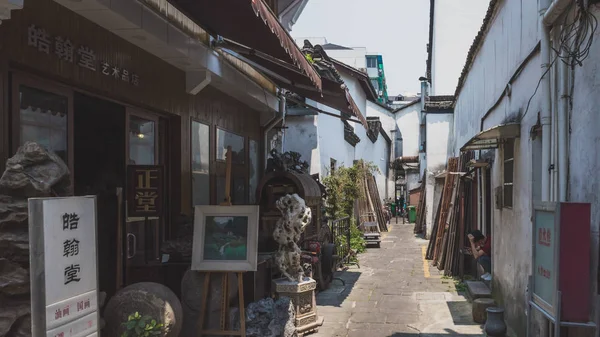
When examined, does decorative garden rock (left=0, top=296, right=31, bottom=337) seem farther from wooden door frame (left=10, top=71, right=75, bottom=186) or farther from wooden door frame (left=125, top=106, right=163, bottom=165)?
wooden door frame (left=125, top=106, right=163, bottom=165)

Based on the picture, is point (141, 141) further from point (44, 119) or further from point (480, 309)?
point (480, 309)

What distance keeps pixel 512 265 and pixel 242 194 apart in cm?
551

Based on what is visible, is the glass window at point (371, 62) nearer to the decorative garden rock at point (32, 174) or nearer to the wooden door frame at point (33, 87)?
the wooden door frame at point (33, 87)

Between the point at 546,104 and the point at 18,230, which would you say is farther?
the point at 546,104

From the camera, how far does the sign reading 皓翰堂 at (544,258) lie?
421cm

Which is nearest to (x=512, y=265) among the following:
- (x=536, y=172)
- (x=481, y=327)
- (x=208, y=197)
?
(x=481, y=327)

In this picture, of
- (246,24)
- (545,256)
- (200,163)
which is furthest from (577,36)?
(200,163)

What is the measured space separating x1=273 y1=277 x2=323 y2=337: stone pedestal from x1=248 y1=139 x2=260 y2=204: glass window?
386 cm

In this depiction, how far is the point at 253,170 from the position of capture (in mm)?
11555

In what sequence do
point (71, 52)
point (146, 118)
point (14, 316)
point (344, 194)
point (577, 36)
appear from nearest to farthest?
point (14, 316), point (577, 36), point (71, 52), point (146, 118), point (344, 194)

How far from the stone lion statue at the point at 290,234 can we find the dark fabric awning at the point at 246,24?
1.89 m

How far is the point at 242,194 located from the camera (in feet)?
35.3

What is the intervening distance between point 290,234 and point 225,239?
5.01ft

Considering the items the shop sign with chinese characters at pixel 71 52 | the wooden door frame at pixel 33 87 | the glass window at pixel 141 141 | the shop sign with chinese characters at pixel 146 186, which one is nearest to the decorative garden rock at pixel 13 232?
the wooden door frame at pixel 33 87
